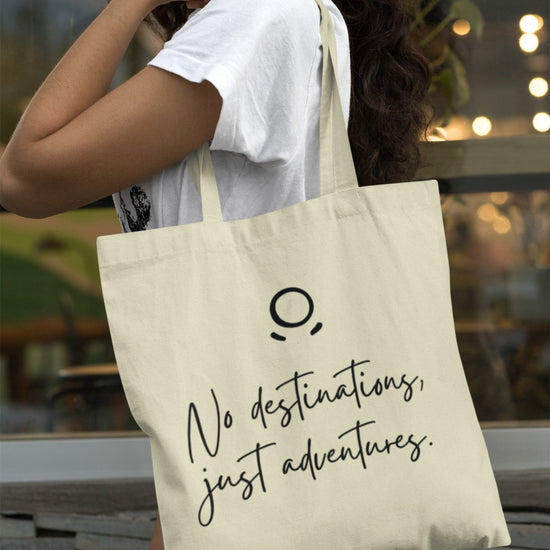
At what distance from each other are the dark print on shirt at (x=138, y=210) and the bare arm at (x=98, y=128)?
0.18 ft

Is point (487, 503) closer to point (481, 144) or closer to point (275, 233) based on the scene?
point (275, 233)

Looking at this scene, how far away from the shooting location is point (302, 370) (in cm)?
80

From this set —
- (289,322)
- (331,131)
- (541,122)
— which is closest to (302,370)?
(289,322)

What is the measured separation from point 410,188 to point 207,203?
9.5 inches

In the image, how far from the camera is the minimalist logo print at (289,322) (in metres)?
0.81

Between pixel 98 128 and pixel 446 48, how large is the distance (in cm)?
160

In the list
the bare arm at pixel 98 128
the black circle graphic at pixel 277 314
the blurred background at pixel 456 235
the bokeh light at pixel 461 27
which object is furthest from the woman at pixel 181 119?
the bokeh light at pixel 461 27

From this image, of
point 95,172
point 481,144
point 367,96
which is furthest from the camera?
point 481,144

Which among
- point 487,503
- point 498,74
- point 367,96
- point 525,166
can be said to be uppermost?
point 498,74

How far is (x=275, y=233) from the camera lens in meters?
0.82

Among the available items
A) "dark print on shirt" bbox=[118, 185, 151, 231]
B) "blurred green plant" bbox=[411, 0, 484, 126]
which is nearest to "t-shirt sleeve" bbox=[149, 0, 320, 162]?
"dark print on shirt" bbox=[118, 185, 151, 231]

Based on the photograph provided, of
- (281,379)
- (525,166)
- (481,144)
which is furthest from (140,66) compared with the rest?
(281,379)

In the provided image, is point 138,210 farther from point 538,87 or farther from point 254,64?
point 538,87

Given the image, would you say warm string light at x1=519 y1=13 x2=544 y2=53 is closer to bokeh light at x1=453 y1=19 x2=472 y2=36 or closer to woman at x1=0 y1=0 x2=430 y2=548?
bokeh light at x1=453 y1=19 x2=472 y2=36
